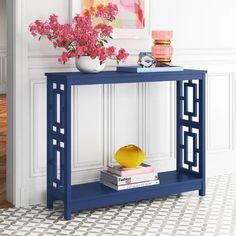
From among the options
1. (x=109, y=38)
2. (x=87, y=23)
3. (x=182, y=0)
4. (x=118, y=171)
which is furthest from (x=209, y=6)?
(x=118, y=171)

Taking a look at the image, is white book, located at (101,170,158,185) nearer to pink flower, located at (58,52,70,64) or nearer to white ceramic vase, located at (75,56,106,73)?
white ceramic vase, located at (75,56,106,73)

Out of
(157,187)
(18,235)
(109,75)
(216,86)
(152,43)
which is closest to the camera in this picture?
(18,235)

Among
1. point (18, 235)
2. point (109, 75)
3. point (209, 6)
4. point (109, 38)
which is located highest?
point (209, 6)

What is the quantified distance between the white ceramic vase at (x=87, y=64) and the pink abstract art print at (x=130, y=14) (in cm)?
52

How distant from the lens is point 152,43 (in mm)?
4461

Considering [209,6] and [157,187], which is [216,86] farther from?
[157,187]

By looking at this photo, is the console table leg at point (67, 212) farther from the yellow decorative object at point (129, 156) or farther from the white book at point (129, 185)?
the yellow decorative object at point (129, 156)

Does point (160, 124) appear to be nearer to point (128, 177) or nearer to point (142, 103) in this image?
point (142, 103)

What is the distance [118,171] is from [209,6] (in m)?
1.61

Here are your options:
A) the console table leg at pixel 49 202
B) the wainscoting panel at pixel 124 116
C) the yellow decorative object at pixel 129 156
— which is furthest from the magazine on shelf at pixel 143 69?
the console table leg at pixel 49 202

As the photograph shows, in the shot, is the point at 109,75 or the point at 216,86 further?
the point at 216,86

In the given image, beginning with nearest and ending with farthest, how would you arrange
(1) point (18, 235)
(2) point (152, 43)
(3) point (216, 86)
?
(1) point (18, 235) → (2) point (152, 43) → (3) point (216, 86)

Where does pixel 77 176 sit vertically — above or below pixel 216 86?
below

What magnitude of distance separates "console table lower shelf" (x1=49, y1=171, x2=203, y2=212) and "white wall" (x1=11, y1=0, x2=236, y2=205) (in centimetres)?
25
